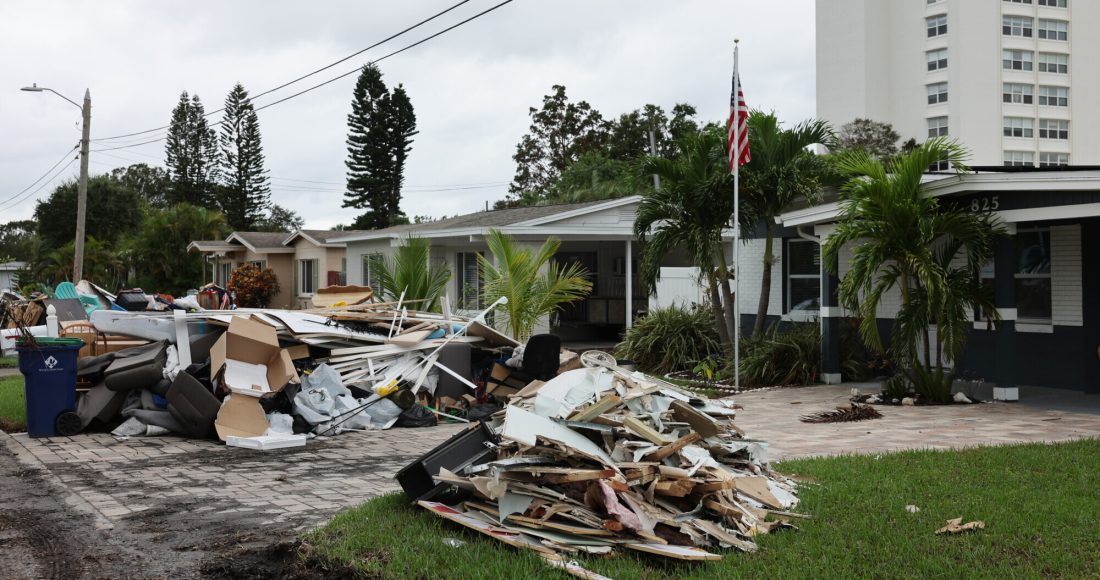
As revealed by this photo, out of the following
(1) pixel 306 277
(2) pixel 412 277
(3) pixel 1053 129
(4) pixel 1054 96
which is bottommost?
(2) pixel 412 277

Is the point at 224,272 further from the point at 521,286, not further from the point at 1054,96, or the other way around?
the point at 1054,96

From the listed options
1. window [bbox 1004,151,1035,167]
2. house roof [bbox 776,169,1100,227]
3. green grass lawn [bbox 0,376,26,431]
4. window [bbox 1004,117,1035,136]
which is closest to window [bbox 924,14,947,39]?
window [bbox 1004,117,1035,136]

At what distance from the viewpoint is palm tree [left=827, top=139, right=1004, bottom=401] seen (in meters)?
11.9

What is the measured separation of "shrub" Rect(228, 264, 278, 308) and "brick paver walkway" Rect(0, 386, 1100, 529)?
24.4 meters

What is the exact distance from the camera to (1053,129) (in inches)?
2410

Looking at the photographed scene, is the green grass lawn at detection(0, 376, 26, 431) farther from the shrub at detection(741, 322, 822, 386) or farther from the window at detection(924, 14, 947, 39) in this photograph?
the window at detection(924, 14, 947, 39)

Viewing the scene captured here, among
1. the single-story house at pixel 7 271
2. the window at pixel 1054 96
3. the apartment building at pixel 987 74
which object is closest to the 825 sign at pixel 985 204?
the single-story house at pixel 7 271

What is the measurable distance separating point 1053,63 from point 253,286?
52215 mm

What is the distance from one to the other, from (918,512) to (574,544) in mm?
2460

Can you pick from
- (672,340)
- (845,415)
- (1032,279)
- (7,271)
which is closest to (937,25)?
(672,340)

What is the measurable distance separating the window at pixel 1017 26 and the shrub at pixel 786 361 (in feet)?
173

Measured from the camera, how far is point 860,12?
6412 cm

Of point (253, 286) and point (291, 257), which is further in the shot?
point (291, 257)

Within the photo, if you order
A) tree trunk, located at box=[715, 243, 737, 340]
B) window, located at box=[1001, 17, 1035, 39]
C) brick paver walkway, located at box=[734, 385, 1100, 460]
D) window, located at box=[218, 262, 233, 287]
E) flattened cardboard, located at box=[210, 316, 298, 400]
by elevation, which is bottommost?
brick paver walkway, located at box=[734, 385, 1100, 460]
